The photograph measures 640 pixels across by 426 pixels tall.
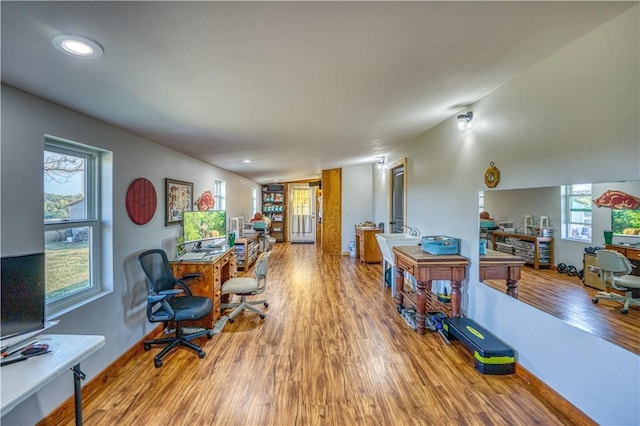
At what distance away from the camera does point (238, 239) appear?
586 centimetres

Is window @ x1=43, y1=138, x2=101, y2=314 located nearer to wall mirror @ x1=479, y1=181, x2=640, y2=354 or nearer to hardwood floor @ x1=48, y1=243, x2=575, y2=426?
hardwood floor @ x1=48, y1=243, x2=575, y2=426

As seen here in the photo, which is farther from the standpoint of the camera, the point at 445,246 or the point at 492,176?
the point at 445,246

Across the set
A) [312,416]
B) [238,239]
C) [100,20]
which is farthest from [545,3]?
[238,239]

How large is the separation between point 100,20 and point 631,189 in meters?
2.62

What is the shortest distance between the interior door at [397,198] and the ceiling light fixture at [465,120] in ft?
7.25

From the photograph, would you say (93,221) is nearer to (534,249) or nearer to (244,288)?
(244,288)

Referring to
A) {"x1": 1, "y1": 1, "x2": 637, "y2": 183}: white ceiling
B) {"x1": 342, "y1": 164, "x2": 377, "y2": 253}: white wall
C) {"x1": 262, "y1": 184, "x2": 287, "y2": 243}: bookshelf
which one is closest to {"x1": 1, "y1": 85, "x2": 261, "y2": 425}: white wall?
{"x1": 1, "y1": 1, "x2": 637, "y2": 183}: white ceiling

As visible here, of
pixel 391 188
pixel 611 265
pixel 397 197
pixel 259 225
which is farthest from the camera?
pixel 259 225

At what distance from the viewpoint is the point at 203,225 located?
3.70m

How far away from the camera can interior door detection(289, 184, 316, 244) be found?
1045 centimetres

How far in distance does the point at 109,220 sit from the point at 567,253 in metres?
3.50

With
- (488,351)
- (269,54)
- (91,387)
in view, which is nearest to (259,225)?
(91,387)

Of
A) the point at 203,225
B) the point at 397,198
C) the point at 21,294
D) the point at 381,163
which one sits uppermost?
the point at 381,163

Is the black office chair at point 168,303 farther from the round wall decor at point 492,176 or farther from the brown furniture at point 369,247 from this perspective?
the brown furniture at point 369,247
